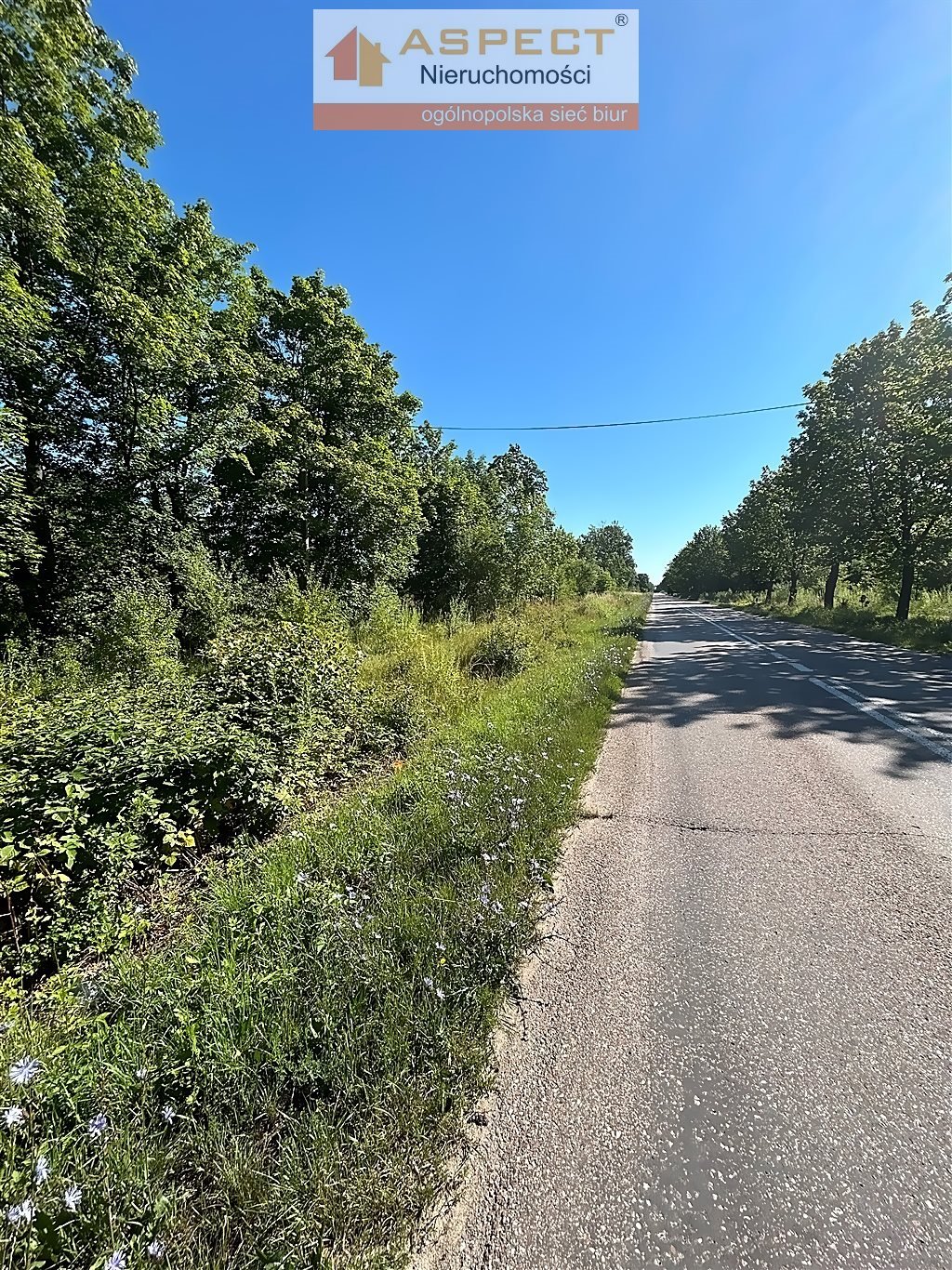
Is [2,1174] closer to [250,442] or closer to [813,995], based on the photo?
[813,995]

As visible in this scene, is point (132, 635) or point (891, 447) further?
point (891, 447)

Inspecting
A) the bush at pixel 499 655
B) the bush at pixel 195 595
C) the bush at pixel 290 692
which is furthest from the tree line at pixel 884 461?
Answer: the bush at pixel 195 595

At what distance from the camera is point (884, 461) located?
17.5 metres

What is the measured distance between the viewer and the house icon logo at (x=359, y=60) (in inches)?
255

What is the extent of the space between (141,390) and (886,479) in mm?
23659

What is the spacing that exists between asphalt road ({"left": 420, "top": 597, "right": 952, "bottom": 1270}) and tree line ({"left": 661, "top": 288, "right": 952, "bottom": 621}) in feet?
54.9

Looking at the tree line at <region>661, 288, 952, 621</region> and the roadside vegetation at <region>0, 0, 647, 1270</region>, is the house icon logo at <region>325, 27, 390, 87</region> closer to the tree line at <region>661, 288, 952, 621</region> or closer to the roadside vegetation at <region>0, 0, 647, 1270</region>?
the roadside vegetation at <region>0, 0, 647, 1270</region>

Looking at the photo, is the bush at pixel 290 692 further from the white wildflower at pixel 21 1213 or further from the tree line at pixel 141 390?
the tree line at pixel 141 390

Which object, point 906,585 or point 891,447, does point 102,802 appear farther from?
point 891,447

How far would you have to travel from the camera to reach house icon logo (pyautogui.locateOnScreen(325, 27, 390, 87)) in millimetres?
6477

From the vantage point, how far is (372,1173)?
144cm

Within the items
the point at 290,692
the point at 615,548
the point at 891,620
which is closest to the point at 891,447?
the point at 891,620

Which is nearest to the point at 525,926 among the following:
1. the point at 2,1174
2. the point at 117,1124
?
the point at 117,1124

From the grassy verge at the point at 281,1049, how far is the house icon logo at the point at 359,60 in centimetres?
956
